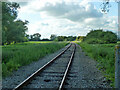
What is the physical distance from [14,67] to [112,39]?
5239 centimetres

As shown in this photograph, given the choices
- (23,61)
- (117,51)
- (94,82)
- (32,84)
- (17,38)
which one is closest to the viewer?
(117,51)

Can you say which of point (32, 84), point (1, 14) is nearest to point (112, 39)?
point (1, 14)

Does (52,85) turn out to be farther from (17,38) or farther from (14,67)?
(17,38)

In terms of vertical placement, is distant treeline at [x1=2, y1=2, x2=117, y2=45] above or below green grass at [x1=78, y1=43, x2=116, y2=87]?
above

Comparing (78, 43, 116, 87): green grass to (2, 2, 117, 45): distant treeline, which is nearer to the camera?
(78, 43, 116, 87): green grass

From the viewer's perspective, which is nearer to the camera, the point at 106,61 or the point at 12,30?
the point at 106,61

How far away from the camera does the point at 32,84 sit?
213 inches

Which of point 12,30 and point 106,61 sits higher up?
point 12,30

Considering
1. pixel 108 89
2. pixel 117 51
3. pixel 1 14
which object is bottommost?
pixel 108 89

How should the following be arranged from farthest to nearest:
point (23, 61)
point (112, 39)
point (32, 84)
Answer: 1. point (112, 39)
2. point (23, 61)
3. point (32, 84)

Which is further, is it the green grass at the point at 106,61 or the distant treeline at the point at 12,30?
the distant treeline at the point at 12,30

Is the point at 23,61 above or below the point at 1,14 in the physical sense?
below

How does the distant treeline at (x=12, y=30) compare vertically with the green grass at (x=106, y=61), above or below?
above

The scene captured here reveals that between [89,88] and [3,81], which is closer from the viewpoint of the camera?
[89,88]
